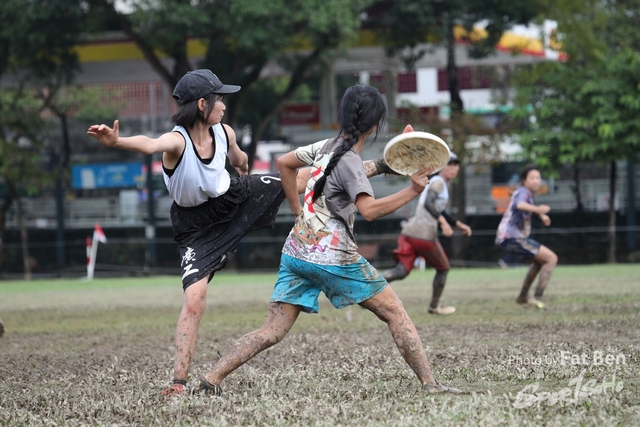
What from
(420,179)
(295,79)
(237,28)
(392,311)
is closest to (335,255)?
(392,311)

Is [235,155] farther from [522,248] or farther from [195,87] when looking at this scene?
[522,248]

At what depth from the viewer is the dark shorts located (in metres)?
10.6

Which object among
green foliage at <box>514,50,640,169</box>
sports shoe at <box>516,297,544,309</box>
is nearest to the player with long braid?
sports shoe at <box>516,297,544,309</box>

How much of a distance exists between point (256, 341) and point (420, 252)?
17.1 feet

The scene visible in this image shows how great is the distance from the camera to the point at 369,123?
5020 millimetres

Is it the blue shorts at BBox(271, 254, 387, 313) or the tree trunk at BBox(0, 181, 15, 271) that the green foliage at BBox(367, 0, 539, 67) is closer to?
the tree trunk at BBox(0, 181, 15, 271)

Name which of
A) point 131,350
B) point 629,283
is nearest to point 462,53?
point 629,283

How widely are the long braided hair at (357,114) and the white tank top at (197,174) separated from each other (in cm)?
77

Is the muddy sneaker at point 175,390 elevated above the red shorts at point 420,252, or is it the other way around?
the muddy sneaker at point 175,390

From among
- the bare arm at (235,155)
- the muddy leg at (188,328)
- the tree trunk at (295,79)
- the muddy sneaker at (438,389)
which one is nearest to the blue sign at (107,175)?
the tree trunk at (295,79)

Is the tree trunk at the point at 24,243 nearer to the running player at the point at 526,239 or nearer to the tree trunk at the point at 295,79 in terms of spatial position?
the tree trunk at the point at 295,79

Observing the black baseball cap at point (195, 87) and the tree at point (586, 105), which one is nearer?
the black baseball cap at point (195, 87)

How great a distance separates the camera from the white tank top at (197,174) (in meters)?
5.38

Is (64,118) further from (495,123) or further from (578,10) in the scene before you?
(578,10)
